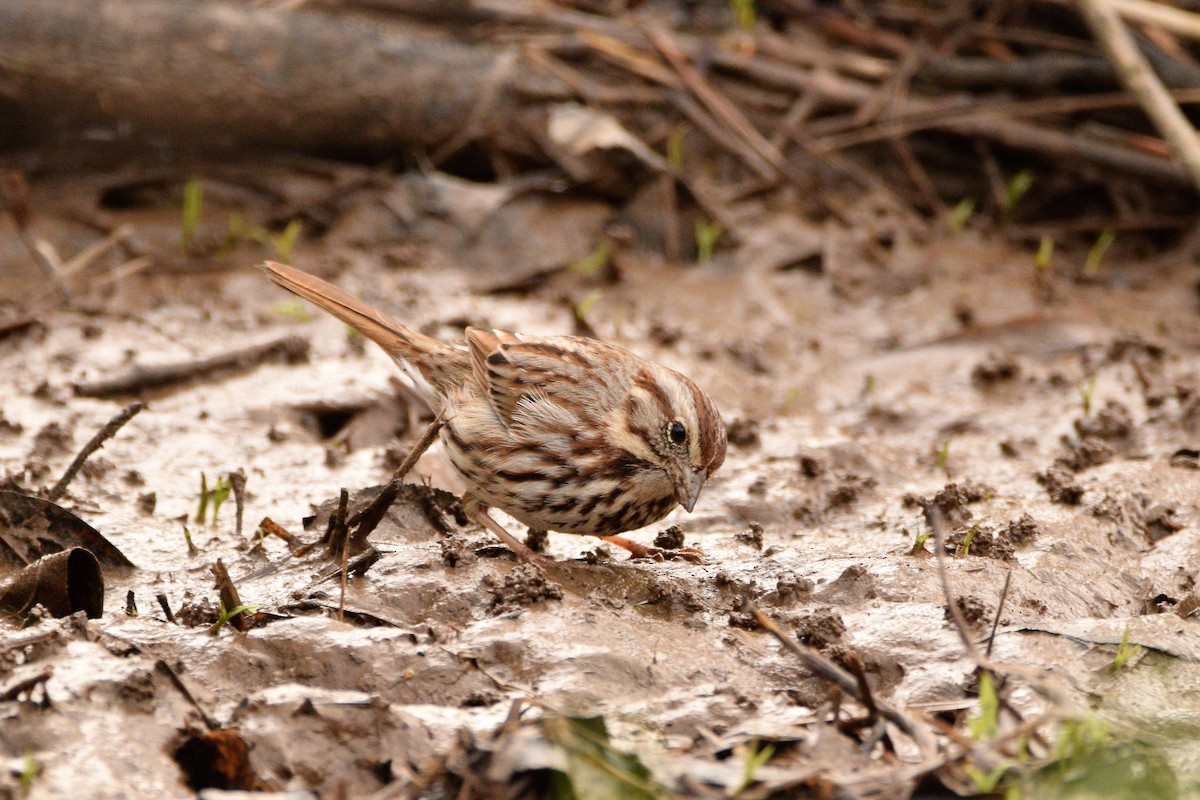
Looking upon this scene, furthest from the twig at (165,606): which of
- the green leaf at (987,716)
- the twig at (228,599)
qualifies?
the green leaf at (987,716)

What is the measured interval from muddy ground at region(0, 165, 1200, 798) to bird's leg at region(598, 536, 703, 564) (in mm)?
89

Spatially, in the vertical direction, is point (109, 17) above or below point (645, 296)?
above

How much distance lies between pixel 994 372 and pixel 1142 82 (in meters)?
1.80

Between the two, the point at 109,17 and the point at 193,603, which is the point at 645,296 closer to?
the point at 109,17

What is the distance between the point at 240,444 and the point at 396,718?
2394mm

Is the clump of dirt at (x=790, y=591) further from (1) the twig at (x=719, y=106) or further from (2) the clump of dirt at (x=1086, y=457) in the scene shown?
(1) the twig at (x=719, y=106)

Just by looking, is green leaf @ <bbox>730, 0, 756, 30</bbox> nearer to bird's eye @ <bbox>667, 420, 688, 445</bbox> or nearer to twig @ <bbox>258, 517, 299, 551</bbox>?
bird's eye @ <bbox>667, 420, 688, 445</bbox>

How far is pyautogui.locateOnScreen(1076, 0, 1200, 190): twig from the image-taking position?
20.6ft

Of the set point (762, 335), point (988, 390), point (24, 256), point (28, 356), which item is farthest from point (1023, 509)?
point (24, 256)

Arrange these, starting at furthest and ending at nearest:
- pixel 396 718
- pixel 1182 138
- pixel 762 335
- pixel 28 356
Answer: pixel 762 335 < pixel 1182 138 < pixel 28 356 < pixel 396 718

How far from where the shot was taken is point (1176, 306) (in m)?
7.05

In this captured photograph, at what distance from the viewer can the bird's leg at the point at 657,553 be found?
465cm

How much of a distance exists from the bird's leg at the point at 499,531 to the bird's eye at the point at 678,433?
23.9 inches

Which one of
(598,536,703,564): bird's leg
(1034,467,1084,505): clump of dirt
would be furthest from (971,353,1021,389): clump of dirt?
(598,536,703,564): bird's leg
